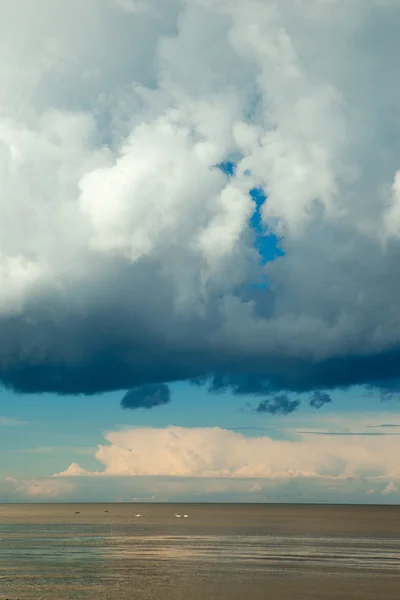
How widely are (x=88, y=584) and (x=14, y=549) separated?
42.7 metres

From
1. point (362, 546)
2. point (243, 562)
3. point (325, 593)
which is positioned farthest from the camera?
point (362, 546)

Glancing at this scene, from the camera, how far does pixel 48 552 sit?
10112 cm

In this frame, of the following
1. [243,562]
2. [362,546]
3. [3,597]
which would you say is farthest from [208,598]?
[362,546]

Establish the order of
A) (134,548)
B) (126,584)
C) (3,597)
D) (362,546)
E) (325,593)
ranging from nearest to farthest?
(3,597)
(325,593)
(126,584)
(134,548)
(362,546)

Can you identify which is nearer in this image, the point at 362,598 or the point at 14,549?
the point at 362,598

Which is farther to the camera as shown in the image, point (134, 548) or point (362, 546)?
point (362, 546)

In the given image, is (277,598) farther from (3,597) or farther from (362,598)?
(3,597)

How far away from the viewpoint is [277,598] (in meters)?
62.3

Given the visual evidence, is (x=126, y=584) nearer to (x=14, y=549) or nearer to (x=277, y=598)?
(x=277, y=598)

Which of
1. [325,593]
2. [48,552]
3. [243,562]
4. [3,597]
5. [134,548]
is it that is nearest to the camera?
[3,597]

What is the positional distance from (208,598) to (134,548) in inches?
1967

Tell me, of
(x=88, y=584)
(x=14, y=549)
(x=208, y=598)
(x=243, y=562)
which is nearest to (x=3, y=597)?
(x=88, y=584)

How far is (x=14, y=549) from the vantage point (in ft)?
350

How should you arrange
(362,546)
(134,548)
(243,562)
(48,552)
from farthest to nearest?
(362,546), (134,548), (48,552), (243,562)
